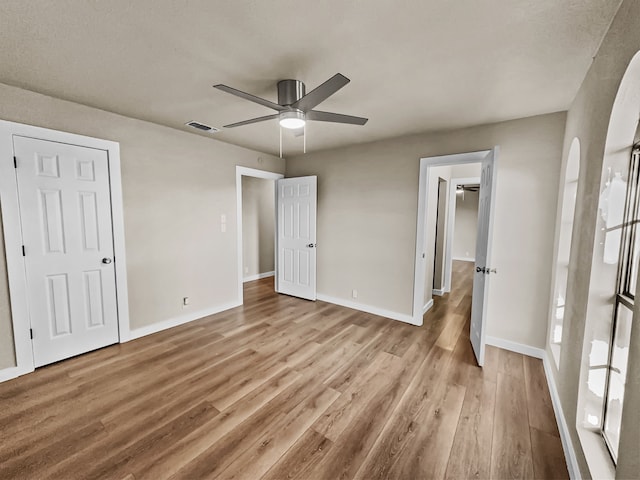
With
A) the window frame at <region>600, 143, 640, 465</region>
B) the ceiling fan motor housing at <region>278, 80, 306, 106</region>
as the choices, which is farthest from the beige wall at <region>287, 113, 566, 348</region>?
the ceiling fan motor housing at <region>278, 80, 306, 106</region>

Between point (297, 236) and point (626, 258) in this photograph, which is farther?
point (297, 236)

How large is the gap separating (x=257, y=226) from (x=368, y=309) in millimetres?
3305

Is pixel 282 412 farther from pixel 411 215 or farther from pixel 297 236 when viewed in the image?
pixel 297 236

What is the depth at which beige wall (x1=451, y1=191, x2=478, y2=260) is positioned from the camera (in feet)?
28.7

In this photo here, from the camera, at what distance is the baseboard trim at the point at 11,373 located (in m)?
2.22

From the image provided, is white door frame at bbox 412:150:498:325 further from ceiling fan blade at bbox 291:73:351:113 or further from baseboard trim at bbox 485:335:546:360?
ceiling fan blade at bbox 291:73:351:113

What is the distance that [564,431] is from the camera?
1.67 m

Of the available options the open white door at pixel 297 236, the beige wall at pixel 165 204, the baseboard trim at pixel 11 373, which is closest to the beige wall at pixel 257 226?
the open white door at pixel 297 236

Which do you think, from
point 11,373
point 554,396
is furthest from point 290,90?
point 11,373

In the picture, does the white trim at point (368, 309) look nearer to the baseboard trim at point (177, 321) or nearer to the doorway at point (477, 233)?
the doorway at point (477, 233)

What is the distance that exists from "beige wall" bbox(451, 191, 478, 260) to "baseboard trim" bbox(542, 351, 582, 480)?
7176 mm

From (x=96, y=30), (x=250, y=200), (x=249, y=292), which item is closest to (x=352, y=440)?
(x=96, y=30)

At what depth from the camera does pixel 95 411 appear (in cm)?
190

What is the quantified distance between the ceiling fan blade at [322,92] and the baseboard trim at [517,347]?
311 cm
